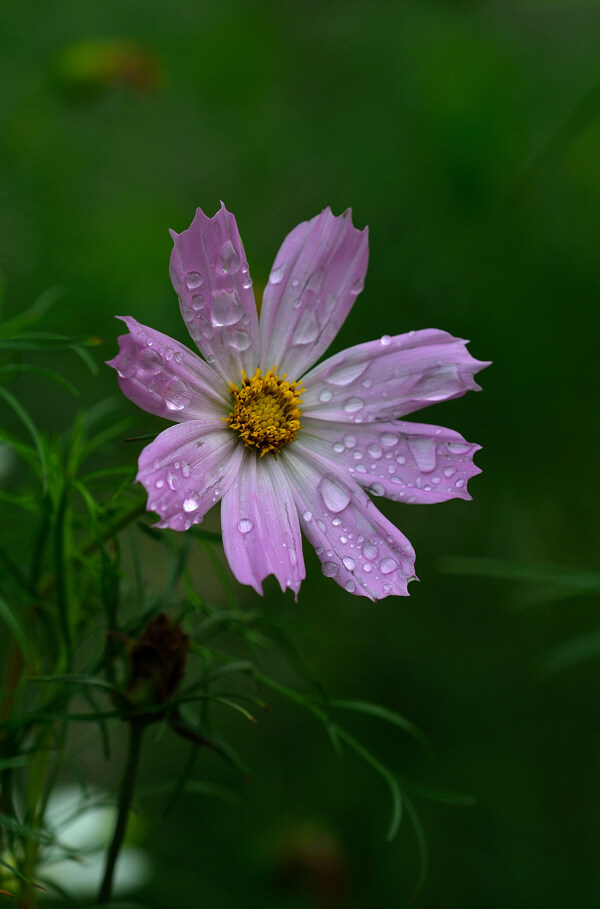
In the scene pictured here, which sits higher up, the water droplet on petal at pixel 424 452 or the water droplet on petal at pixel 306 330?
the water droplet on petal at pixel 306 330

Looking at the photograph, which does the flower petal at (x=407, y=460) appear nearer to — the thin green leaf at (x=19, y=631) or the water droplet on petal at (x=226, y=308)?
the water droplet on petal at (x=226, y=308)

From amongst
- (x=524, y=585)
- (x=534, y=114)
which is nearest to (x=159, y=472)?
(x=524, y=585)

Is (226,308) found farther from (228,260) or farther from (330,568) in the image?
(330,568)

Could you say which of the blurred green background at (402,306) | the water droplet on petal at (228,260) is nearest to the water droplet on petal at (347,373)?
the water droplet on petal at (228,260)

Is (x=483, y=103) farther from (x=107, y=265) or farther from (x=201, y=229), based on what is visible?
(x=201, y=229)

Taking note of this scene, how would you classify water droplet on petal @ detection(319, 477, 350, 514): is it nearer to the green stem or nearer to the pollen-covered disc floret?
the pollen-covered disc floret

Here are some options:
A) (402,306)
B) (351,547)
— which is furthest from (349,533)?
(402,306)

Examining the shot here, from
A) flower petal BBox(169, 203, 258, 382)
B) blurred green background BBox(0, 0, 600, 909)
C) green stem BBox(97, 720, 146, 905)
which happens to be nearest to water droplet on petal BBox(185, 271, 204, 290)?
flower petal BBox(169, 203, 258, 382)
